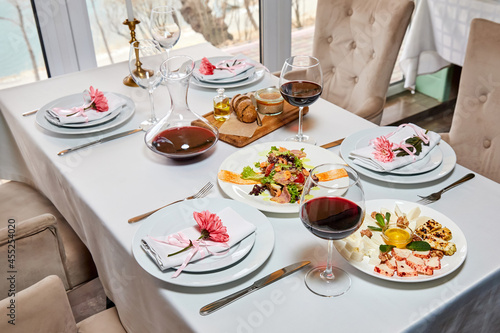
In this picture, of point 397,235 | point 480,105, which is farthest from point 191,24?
point 397,235

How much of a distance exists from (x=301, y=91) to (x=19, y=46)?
144cm

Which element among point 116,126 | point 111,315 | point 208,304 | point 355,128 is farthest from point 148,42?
point 208,304

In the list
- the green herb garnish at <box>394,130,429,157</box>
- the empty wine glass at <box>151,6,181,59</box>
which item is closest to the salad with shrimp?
the green herb garnish at <box>394,130,429,157</box>

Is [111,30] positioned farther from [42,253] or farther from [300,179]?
[300,179]

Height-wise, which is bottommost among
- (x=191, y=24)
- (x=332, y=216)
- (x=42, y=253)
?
(x=42, y=253)

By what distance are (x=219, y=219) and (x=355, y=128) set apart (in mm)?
601

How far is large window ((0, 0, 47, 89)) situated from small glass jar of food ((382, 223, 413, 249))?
1.79 m

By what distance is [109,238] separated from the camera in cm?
111

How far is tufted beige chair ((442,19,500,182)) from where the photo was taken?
153 cm

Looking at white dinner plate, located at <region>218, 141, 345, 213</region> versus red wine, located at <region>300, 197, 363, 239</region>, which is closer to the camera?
red wine, located at <region>300, 197, 363, 239</region>

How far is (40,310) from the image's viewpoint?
1.00 metres

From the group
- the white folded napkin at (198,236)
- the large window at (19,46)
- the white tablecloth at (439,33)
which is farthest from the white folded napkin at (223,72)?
the white tablecloth at (439,33)

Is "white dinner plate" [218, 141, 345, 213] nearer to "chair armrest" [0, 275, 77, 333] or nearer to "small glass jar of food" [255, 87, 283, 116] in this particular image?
"small glass jar of food" [255, 87, 283, 116]

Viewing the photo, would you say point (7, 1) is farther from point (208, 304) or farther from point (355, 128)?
point (208, 304)
